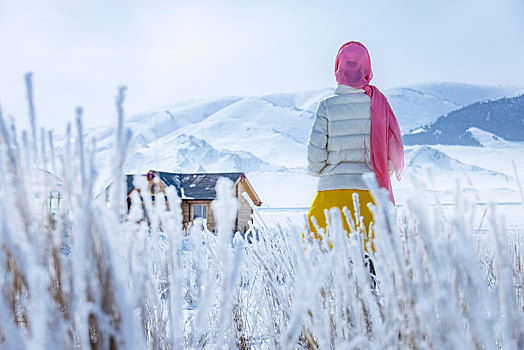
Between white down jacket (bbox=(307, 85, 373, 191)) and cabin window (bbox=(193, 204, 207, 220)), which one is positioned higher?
white down jacket (bbox=(307, 85, 373, 191))

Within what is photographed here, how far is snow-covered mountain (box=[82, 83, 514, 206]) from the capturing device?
194 feet

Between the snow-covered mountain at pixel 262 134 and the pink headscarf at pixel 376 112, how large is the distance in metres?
44.3

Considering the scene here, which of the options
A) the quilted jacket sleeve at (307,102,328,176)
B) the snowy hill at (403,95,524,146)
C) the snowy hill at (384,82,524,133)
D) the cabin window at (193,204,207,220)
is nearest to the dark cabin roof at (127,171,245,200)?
the cabin window at (193,204,207,220)

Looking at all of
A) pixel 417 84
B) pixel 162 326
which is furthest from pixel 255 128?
pixel 162 326

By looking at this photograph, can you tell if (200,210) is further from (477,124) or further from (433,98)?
(433,98)

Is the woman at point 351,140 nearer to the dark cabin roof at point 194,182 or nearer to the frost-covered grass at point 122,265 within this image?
the frost-covered grass at point 122,265

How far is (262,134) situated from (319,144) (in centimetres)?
9221

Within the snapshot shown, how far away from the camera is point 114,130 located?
0.71m

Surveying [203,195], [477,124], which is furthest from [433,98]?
[203,195]

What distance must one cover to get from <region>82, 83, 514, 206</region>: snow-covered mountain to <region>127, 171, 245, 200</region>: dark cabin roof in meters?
33.7

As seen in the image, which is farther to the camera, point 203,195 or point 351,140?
point 203,195

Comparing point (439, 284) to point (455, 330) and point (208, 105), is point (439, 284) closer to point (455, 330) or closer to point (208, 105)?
point (455, 330)

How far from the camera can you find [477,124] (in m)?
85.3

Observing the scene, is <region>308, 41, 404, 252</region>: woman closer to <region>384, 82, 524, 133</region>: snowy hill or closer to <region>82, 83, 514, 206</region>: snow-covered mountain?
<region>82, 83, 514, 206</region>: snow-covered mountain
